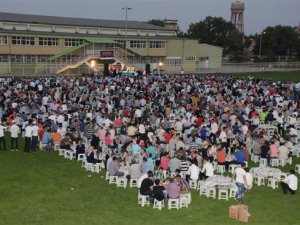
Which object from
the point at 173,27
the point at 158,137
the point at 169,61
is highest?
the point at 173,27

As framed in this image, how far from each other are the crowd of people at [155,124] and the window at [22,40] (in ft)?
73.2

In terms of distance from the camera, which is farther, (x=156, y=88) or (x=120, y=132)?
(x=156, y=88)

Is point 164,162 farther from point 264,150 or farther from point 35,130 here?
point 35,130

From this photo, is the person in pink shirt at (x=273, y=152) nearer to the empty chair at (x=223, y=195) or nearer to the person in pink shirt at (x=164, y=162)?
the empty chair at (x=223, y=195)

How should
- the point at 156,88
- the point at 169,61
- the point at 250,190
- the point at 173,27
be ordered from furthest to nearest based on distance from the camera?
the point at 173,27
the point at 169,61
the point at 156,88
the point at 250,190

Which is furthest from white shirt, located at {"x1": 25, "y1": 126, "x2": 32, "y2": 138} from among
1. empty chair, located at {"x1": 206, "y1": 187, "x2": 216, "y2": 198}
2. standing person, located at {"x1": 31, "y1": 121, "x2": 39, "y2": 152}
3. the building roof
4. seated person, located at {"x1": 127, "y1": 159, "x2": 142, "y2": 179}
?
the building roof

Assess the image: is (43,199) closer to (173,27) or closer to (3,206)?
(3,206)

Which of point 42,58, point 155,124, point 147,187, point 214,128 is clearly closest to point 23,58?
point 42,58

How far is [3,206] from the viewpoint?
12500 mm

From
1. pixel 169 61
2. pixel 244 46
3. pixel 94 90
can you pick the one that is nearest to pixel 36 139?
pixel 94 90

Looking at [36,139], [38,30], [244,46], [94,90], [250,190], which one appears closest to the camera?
[250,190]

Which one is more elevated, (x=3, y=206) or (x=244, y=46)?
(x=244, y=46)

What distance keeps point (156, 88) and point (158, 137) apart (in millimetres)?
14419

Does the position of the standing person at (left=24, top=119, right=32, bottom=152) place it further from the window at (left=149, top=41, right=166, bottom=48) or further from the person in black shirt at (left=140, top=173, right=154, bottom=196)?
the window at (left=149, top=41, right=166, bottom=48)
